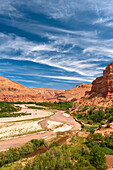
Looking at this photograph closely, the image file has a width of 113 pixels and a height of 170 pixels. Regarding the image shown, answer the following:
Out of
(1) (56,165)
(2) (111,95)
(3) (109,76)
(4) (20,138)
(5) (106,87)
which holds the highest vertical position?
(3) (109,76)

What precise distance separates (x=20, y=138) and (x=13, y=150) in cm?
898

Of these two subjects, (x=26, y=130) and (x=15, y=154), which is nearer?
(x=15, y=154)

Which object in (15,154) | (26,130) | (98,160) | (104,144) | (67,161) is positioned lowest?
(26,130)

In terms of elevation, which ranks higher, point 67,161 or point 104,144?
point 67,161

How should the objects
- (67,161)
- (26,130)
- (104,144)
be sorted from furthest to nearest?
1. (26,130)
2. (104,144)
3. (67,161)

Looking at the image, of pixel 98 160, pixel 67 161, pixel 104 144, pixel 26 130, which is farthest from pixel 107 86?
pixel 67 161

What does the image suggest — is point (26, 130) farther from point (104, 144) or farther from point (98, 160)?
point (98, 160)

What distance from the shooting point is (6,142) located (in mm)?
23562

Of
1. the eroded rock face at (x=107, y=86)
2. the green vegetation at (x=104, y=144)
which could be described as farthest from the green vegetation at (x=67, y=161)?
the eroded rock face at (x=107, y=86)

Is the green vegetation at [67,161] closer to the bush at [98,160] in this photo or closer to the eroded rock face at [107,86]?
the bush at [98,160]

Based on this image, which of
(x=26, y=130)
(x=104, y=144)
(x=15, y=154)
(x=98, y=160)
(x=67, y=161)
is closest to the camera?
(x=67, y=161)

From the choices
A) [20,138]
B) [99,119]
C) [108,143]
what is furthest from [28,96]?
[108,143]

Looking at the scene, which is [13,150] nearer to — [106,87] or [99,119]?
[99,119]

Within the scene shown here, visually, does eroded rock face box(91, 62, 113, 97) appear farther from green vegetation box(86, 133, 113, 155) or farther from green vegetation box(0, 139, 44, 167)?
green vegetation box(0, 139, 44, 167)
